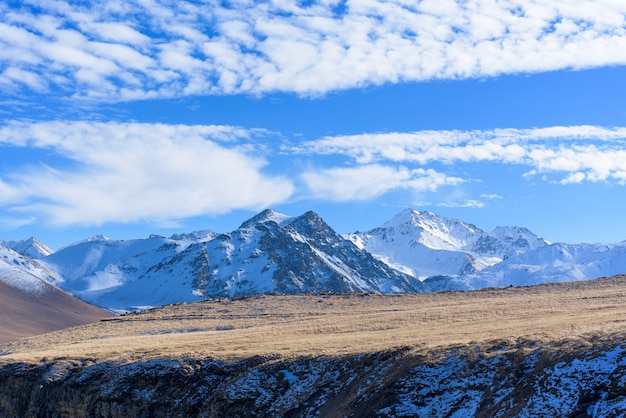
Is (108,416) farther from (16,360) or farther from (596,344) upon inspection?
(596,344)

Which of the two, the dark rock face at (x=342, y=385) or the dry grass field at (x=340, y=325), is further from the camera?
the dry grass field at (x=340, y=325)

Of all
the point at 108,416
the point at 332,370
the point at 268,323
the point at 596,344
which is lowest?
the point at 268,323

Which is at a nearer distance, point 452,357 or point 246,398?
point 452,357

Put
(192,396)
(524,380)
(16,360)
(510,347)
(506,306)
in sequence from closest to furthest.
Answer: (524,380) < (510,347) < (192,396) < (16,360) < (506,306)

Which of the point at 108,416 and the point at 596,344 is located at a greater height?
the point at 596,344

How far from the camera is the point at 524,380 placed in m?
28.4

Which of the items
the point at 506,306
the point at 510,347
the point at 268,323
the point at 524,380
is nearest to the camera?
the point at 524,380

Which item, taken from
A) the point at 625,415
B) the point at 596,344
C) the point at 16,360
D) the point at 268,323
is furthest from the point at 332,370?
the point at 268,323

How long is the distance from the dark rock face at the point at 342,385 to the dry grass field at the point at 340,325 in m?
1.58

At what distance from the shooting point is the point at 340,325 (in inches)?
2202

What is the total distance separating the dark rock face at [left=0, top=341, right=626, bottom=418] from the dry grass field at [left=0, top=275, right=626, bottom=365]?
5.19ft

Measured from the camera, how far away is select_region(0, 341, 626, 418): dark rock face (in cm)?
2708

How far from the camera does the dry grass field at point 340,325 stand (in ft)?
125

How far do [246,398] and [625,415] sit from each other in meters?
18.5
